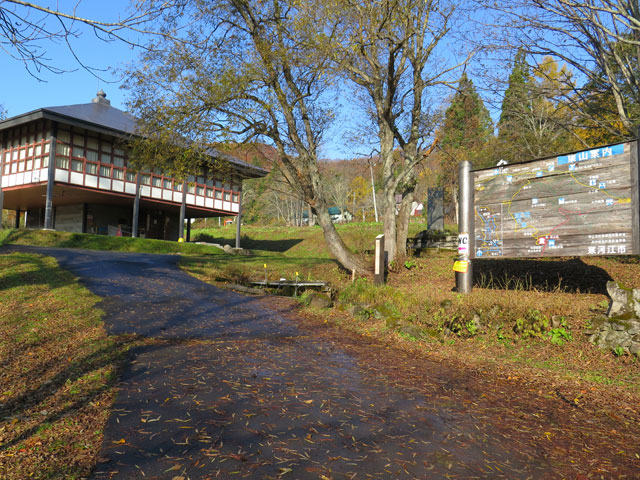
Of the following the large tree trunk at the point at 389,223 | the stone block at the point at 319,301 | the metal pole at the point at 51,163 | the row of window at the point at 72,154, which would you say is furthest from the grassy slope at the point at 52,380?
the row of window at the point at 72,154

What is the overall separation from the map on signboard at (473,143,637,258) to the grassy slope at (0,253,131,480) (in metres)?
7.92

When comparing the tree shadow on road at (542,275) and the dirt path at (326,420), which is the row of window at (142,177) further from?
the dirt path at (326,420)

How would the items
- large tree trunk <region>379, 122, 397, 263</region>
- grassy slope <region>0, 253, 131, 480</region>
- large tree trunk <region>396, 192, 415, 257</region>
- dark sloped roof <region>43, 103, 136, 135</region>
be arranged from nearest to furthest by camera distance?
grassy slope <region>0, 253, 131, 480</region>
large tree trunk <region>379, 122, 397, 263</region>
large tree trunk <region>396, 192, 415, 257</region>
dark sloped roof <region>43, 103, 136, 135</region>

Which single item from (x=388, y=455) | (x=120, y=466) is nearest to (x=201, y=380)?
(x=120, y=466)

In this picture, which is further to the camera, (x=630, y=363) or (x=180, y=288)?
(x=180, y=288)

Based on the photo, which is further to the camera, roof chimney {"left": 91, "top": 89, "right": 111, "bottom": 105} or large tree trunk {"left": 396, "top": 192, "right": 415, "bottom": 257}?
roof chimney {"left": 91, "top": 89, "right": 111, "bottom": 105}

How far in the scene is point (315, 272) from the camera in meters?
16.9

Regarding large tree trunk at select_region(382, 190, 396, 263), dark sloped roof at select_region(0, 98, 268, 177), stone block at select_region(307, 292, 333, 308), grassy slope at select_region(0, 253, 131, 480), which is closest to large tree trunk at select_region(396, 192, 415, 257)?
large tree trunk at select_region(382, 190, 396, 263)

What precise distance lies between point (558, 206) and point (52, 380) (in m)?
9.13

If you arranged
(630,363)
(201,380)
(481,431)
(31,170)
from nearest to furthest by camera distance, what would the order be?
(481,431) → (201,380) → (630,363) → (31,170)

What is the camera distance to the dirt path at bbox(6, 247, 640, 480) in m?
3.58

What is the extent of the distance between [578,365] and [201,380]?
551cm

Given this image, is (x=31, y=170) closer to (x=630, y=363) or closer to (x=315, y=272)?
(x=315, y=272)

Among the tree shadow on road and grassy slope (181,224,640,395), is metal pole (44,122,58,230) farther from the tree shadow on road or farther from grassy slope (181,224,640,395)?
the tree shadow on road
